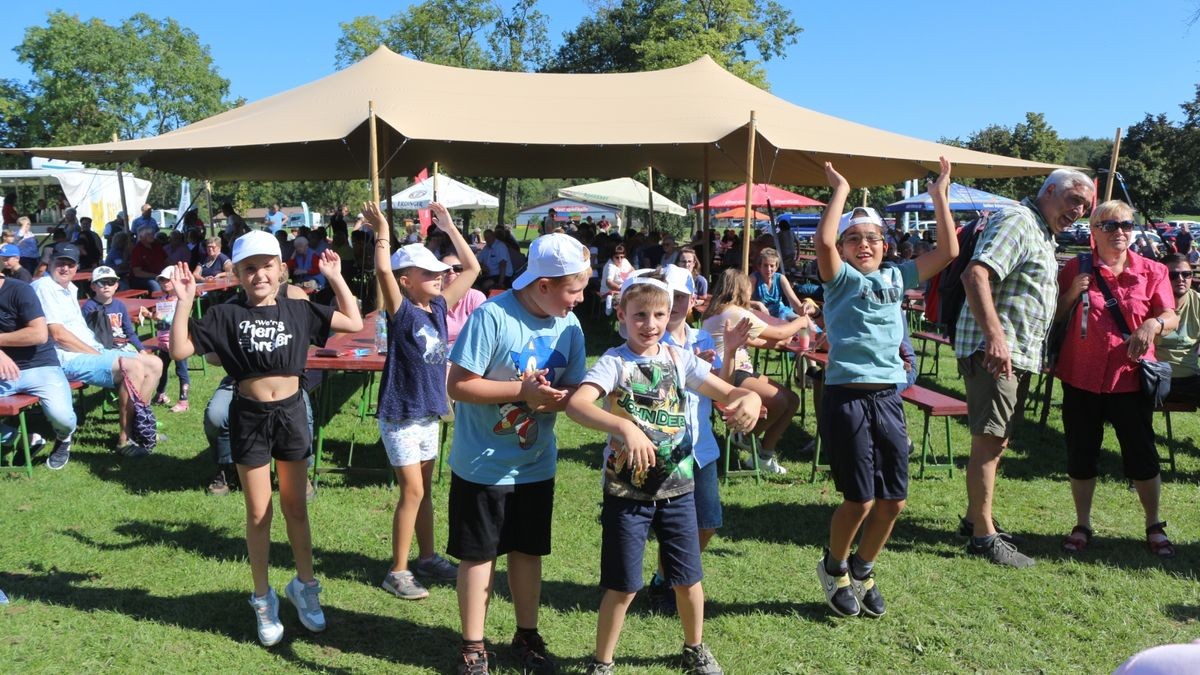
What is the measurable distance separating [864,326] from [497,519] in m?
1.69

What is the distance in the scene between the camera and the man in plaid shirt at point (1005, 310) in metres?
4.07

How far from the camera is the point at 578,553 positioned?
178 inches

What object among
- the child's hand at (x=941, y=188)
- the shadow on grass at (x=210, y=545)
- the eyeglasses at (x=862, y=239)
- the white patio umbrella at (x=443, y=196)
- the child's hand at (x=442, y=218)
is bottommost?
the shadow on grass at (x=210, y=545)

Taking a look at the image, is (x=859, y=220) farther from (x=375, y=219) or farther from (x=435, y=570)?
(x=435, y=570)

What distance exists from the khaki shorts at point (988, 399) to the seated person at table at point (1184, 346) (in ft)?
9.19

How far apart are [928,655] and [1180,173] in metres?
44.4

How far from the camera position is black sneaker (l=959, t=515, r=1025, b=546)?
15.0ft

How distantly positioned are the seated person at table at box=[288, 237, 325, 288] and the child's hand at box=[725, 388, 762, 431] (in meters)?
11.6

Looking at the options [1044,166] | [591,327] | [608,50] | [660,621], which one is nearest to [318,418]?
[660,621]

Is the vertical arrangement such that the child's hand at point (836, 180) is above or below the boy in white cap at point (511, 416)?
above

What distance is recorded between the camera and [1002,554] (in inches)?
173

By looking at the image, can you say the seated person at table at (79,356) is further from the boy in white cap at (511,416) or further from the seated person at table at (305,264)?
the seated person at table at (305,264)

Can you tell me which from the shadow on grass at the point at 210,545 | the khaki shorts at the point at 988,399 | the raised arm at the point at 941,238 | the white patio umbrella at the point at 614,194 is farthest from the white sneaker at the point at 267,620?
the white patio umbrella at the point at 614,194

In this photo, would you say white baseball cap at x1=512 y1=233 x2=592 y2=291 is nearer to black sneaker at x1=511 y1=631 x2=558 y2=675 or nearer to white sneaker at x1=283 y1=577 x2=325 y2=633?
black sneaker at x1=511 y1=631 x2=558 y2=675
